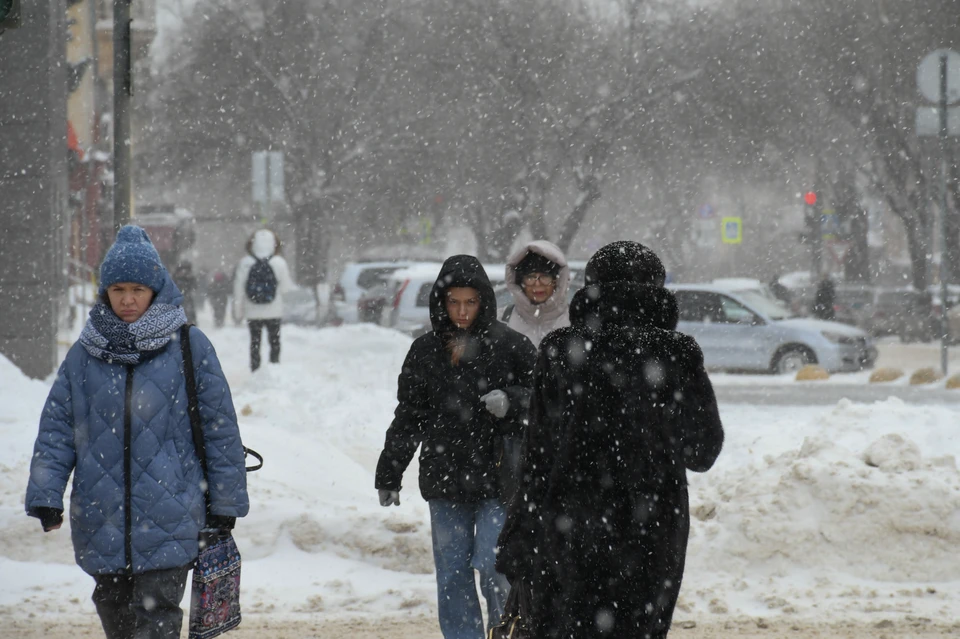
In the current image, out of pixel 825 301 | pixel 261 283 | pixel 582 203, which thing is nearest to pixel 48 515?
pixel 261 283

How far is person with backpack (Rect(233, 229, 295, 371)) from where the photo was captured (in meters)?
15.2

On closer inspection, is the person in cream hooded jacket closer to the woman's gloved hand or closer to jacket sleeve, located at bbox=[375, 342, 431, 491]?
jacket sleeve, located at bbox=[375, 342, 431, 491]

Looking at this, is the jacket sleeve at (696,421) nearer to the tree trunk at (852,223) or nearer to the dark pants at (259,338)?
the dark pants at (259,338)

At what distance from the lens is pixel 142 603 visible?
394 centimetres

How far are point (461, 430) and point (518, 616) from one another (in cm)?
149

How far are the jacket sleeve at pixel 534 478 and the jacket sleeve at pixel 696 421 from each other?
1.01 feet

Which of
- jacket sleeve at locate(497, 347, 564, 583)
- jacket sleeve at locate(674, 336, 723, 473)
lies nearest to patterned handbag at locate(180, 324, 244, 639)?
jacket sleeve at locate(497, 347, 564, 583)

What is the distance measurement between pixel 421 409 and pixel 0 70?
33.5 feet

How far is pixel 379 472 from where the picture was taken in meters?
4.90

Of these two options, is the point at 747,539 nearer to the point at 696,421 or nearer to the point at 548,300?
the point at 548,300

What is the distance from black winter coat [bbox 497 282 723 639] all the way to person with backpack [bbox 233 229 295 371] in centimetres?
1194

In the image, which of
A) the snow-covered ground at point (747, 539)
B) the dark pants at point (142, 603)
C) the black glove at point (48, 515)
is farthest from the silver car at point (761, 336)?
the black glove at point (48, 515)

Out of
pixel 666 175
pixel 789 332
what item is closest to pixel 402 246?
pixel 666 175

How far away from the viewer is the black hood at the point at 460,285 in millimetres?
4879
